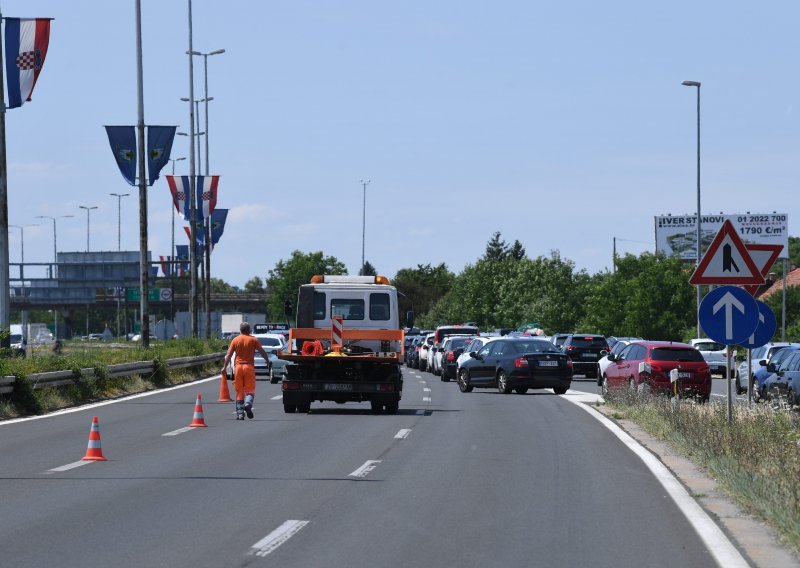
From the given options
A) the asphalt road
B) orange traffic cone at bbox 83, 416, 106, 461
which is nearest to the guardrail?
the asphalt road

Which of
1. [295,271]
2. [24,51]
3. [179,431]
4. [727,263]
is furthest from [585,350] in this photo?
[295,271]

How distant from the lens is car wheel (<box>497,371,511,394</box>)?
115 ft

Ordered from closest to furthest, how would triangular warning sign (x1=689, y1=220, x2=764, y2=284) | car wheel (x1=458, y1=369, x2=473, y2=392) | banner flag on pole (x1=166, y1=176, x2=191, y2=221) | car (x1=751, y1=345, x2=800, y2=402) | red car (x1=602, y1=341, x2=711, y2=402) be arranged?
triangular warning sign (x1=689, y1=220, x2=764, y2=284), car (x1=751, y1=345, x2=800, y2=402), red car (x1=602, y1=341, x2=711, y2=402), car wheel (x1=458, y1=369, x2=473, y2=392), banner flag on pole (x1=166, y1=176, x2=191, y2=221)

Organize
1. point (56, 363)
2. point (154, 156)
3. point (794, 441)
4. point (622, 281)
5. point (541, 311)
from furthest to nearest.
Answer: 1. point (541, 311)
2. point (622, 281)
3. point (154, 156)
4. point (56, 363)
5. point (794, 441)

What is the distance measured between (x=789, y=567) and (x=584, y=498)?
13.0 feet

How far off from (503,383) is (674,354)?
5576 millimetres

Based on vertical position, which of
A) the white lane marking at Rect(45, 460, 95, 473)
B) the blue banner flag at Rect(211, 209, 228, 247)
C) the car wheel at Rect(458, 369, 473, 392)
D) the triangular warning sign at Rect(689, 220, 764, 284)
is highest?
the blue banner flag at Rect(211, 209, 228, 247)

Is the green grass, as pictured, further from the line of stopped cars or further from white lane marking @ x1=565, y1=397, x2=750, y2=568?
the line of stopped cars

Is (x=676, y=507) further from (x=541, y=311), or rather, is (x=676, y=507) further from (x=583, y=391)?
(x=541, y=311)

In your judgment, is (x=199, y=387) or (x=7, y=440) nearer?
(x=7, y=440)

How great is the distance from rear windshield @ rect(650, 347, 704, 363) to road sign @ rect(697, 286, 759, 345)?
14.5 metres

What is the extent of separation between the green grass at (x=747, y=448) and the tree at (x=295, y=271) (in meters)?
153

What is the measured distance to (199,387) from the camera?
3869 centimetres

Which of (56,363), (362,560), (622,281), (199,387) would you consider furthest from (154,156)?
(622,281)
